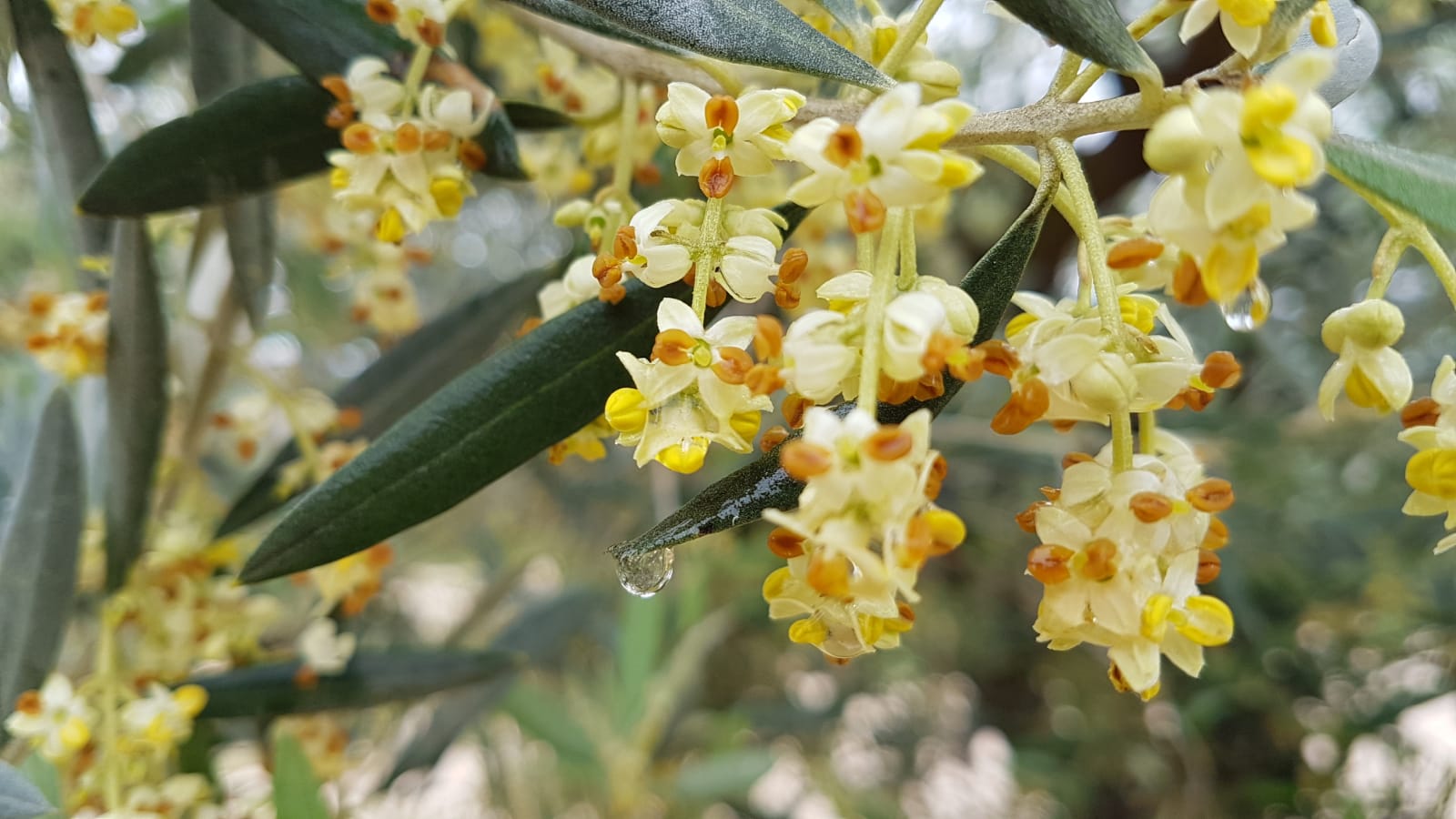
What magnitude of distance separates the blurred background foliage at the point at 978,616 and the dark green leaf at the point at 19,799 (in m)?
0.62

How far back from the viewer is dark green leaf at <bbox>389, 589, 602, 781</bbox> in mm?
1155

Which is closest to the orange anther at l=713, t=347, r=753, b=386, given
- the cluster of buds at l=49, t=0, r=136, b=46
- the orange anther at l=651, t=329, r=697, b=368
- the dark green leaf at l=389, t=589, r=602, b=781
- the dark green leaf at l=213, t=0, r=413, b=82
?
the orange anther at l=651, t=329, r=697, b=368

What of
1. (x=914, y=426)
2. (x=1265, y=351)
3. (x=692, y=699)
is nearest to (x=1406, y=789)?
(x=1265, y=351)

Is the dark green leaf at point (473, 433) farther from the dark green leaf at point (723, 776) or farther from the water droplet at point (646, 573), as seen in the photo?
the dark green leaf at point (723, 776)

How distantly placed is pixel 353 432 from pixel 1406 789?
145 cm

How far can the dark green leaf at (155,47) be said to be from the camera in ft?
3.09

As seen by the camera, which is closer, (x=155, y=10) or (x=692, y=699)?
(x=155, y=10)

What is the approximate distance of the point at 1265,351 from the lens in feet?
4.92

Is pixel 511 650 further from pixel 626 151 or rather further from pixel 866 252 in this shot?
pixel 866 252

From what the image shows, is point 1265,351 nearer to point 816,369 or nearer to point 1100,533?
point 1100,533

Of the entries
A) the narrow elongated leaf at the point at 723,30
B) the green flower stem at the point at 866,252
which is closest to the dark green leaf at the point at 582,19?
the narrow elongated leaf at the point at 723,30

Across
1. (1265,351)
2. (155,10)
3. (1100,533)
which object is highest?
(1100,533)

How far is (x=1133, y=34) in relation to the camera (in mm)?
415

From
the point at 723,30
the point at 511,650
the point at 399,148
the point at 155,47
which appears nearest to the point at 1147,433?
the point at 723,30
